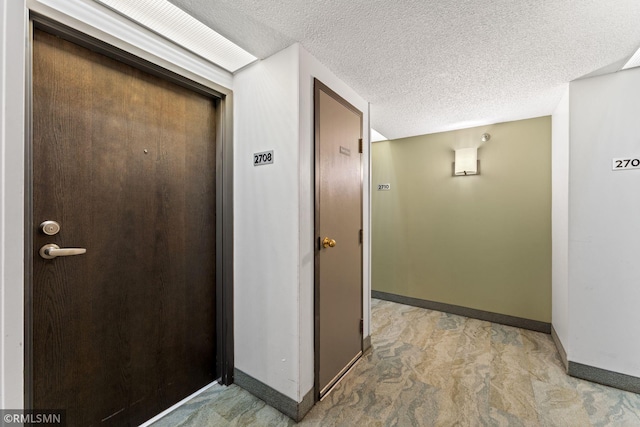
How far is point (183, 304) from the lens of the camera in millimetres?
1731

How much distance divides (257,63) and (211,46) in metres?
0.29

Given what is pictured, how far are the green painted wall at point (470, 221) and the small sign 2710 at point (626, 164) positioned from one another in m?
0.88

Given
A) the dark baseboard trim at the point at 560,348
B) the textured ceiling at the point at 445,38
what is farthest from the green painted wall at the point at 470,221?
the textured ceiling at the point at 445,38

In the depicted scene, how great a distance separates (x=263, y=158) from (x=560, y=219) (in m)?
2.57

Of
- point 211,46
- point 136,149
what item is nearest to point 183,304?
point 136,149

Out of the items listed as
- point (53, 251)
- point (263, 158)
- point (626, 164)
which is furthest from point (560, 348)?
point (53, 251)

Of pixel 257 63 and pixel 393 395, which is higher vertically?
pixel 257 63

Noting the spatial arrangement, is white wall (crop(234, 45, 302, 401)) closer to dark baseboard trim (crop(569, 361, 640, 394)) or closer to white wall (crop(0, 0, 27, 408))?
white wall (crop(0, 0, 27, 408))

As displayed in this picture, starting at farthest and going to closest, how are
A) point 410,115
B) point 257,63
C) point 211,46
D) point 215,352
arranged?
1. point 410,115
2. point 215,352
3. point 257,63
4. point 211,46

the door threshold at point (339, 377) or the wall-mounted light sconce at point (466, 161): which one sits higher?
the wall-mounted light sconce at point (466, 161)

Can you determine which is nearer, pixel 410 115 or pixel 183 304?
pixel 183 304

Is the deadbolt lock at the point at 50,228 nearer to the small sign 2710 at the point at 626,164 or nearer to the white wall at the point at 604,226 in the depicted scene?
the white wall at the point at 604,226

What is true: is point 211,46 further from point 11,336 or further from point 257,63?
point 11,336

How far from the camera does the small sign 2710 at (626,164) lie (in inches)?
72.1
